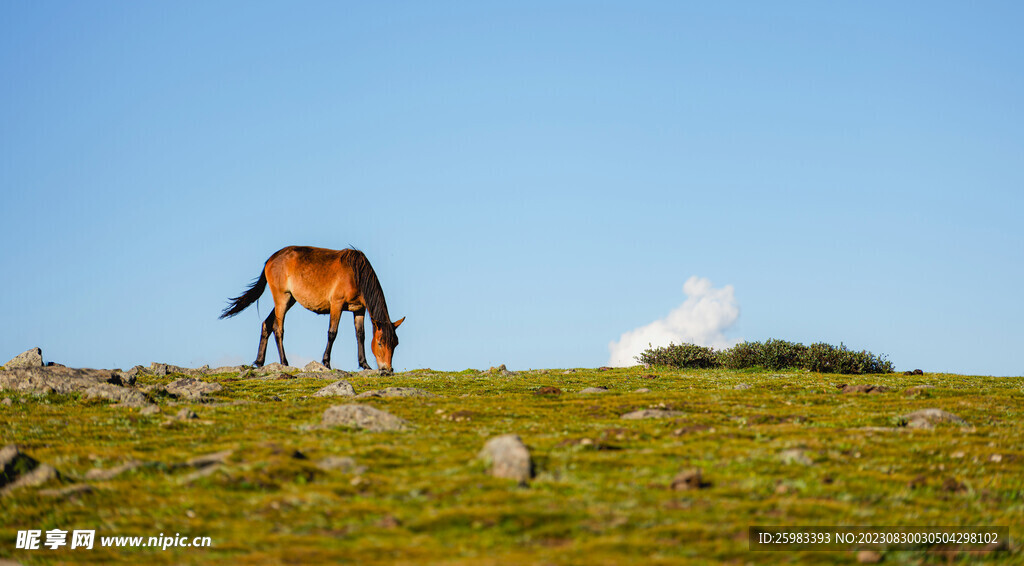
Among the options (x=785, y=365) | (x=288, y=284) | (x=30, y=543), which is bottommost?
(x=30, y=543)

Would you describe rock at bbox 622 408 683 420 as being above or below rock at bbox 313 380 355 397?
below

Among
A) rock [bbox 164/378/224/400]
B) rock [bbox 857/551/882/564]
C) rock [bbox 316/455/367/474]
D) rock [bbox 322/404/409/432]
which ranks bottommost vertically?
rock [bbox 857/551/882/564]

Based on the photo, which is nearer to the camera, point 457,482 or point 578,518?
point 578,518

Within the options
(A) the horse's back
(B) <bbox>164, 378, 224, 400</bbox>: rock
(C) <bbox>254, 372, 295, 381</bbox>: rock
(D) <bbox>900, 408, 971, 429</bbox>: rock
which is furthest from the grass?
(A) the horse's back

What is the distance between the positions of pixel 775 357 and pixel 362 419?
37716 mm

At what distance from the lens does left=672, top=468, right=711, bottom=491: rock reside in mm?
10945

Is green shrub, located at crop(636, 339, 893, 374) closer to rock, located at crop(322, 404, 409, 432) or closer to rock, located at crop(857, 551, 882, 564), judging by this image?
rock, located at crop(322, 404, 409, 432)

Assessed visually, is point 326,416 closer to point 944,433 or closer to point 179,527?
point 179,527

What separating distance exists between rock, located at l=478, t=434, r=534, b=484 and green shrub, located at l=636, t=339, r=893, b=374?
38682mm

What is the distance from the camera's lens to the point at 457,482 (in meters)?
11.2

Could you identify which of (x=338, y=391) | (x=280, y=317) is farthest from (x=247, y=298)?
(x=338, y=391)

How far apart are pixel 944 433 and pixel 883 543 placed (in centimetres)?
877

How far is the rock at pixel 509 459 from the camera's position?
1145cm

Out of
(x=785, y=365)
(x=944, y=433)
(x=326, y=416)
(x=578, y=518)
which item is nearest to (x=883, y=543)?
(x=578, y=518)
